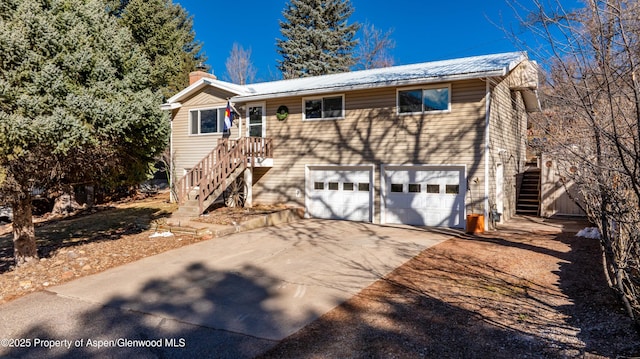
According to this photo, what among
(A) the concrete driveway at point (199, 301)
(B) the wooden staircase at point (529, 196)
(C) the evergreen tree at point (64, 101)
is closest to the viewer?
(A) the concrete driveway at point (199, 301)

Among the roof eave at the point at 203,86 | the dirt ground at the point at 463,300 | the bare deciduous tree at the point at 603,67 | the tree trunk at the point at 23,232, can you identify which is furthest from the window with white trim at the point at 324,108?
the bare deciduous tree at the point at 603,67

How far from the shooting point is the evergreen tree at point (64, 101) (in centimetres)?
593

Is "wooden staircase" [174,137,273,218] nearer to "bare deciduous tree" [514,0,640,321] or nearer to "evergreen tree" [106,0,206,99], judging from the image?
"bare deciduous tree" [514,0,640,321]

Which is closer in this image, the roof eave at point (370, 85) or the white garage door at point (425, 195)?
the roof eave at point (370, 85)

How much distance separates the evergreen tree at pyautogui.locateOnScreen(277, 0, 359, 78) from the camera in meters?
30.6

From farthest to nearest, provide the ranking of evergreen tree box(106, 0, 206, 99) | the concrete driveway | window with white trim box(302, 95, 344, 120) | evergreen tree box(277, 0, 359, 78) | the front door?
evergreen tree box(277, 0, 359, 78) → evergreen tree box(106, 0, 206, 99) → the front door → window with white trim box(302, 95, 344, 120) → the concrete driveway

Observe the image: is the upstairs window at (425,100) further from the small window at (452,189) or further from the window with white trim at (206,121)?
the window with white trim at (206,121)

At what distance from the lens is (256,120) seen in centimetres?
1455

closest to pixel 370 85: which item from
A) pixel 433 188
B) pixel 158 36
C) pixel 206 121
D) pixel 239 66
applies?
pixel 433 188

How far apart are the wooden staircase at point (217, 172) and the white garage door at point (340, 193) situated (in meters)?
2.07

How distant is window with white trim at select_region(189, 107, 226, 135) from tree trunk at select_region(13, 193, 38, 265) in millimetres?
8748

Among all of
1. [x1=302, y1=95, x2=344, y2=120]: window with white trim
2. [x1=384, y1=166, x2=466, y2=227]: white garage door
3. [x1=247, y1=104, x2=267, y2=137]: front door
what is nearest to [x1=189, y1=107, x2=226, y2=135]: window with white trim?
[x1=247, y1=104, x2=267, y2=137]: front door

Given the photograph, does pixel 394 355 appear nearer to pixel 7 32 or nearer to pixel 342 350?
pixel 342 350

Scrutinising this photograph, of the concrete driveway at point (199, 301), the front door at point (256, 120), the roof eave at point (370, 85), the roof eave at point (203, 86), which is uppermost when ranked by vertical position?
Result: the roof eave at point (203, 86)
